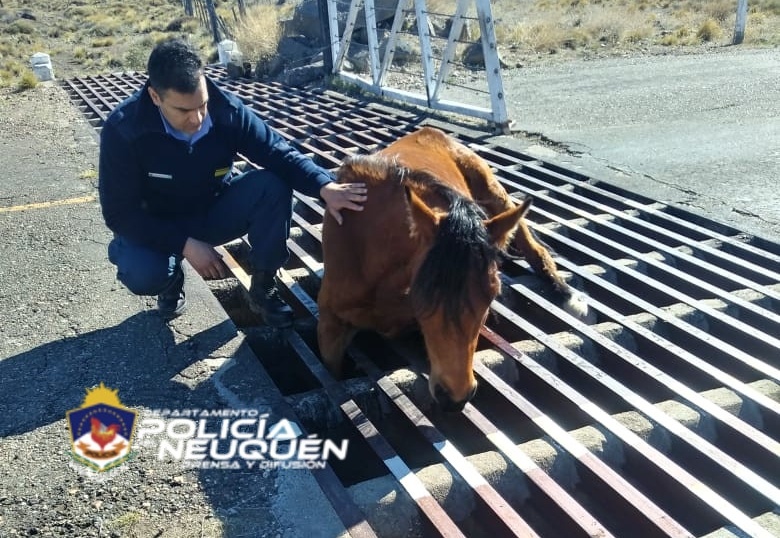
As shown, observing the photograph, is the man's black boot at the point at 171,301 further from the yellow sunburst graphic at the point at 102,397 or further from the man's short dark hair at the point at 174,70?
the man's short dark hair at the point at 174,70

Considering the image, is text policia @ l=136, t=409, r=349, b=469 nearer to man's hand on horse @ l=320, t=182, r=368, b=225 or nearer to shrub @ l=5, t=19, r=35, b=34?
man's hand on horse @ l=320, t=182, r=368, b=225

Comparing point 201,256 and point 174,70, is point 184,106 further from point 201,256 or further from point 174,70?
point 201,256

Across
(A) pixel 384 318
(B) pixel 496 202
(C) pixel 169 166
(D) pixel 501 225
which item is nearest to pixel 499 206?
(B) pixel 496 202

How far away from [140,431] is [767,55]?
14.0 meters

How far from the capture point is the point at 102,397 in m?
2.90

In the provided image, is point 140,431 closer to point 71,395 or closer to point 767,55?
point 71,395

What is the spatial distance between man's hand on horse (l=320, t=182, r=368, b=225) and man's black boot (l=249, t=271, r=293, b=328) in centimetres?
69

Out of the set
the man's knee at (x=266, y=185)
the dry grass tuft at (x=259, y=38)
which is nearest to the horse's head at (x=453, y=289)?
the man's knee at (x=266, y=185)

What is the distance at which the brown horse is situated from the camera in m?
2.33

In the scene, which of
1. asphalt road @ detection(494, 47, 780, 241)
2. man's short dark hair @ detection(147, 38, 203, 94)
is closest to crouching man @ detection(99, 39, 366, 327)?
man's short dark hair @ detection(147, 38, 203, 94)

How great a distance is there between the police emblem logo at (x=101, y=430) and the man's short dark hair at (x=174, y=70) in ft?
4.56

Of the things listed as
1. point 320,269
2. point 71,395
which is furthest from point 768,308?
point 71,395

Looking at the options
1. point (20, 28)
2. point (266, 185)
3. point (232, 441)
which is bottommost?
point (232, 441)

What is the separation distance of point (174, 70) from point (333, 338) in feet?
4.68
